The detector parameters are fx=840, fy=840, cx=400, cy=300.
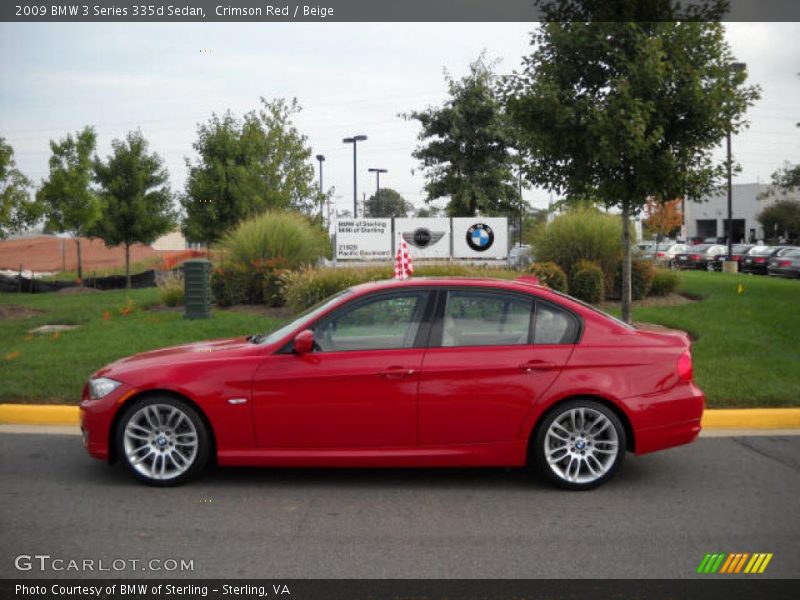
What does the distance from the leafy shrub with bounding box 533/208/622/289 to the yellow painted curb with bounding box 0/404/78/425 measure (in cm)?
1067

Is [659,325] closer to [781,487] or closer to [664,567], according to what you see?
[781,487]

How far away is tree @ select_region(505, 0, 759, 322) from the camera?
1073cm

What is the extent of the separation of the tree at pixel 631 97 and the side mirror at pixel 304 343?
612 cm

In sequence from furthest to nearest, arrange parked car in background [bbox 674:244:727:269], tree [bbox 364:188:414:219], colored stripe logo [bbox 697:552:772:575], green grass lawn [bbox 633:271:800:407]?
tree [bbox 364:188:414:219], parked car in background [bbox 674:244:727:269], green grass lawn [bbox 633:271:800:407], colored stripe logo [bbox 697:552:772:575]

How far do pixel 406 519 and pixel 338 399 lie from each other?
0.97m

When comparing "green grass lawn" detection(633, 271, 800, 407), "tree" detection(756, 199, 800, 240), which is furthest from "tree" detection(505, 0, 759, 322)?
"tree" detection(756, 199, 800, 240)

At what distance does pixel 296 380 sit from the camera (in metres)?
5.91

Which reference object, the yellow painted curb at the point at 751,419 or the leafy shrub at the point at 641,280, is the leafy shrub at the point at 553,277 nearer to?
the leafy shrub at the point at 641,280

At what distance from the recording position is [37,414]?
8328 mm

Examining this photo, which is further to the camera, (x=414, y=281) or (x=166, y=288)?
(x=166, y=288)

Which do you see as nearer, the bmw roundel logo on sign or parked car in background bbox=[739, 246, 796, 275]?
the bmw roundel logo on sign

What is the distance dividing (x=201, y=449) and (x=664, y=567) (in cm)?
316

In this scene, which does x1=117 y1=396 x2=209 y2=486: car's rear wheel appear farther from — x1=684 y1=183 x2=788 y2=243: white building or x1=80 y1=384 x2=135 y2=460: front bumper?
x1=684 y1=183 x2=788 y2=243: white building

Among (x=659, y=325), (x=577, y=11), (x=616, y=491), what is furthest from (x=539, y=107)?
(x=616, y=491)
